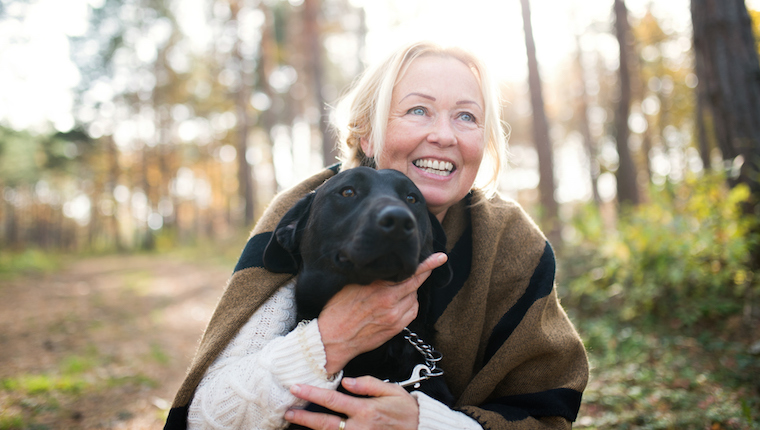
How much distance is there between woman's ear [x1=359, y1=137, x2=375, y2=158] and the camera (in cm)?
222

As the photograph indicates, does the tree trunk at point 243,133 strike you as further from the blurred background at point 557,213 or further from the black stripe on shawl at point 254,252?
the black stripe on shawl at point 254,252

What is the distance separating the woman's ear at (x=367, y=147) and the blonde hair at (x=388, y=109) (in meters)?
0.02

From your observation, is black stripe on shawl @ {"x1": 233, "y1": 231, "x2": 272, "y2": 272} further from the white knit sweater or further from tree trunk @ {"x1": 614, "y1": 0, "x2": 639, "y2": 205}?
tree trunk @ {"x1": 614, "y1": 0, "x2": 639, "y2": 205}

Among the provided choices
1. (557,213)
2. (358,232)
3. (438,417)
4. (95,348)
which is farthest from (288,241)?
(557,213)

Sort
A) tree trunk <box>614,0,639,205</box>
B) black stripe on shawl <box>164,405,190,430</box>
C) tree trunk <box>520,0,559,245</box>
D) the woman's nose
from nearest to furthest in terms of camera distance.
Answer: black stripe on shawl <box>164,405,190,430</box> → the woman's nose → tree trunk <box>520,0,559,245</box> → tree trunk <box>614,0,639,205</box>

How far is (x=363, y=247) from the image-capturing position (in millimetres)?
1477

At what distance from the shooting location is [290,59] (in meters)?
19.3

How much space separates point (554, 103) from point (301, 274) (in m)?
22.0

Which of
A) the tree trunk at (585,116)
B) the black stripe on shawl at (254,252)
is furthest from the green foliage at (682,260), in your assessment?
the tree trunk at (585,116)

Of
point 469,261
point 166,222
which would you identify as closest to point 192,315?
point 469,261

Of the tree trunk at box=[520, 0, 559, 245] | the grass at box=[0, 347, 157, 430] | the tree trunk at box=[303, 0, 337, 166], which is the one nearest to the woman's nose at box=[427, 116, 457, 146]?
the grass at box=[0, 347, 157, 430]

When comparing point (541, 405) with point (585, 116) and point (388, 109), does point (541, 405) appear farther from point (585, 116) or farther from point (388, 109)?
point (585, 116)

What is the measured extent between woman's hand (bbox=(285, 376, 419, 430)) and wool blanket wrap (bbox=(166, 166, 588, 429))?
29cm

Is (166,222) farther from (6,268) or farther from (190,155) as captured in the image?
(6,268)
